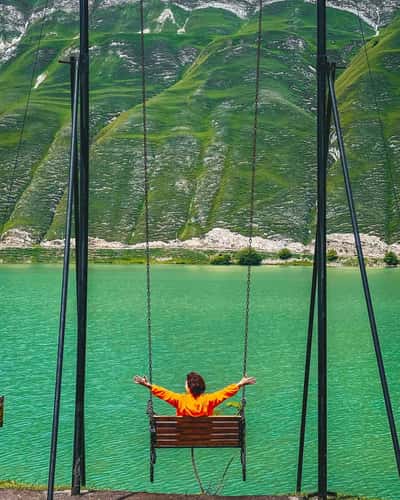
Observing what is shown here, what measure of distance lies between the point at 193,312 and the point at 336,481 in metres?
38.1

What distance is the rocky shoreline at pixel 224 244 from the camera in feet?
429

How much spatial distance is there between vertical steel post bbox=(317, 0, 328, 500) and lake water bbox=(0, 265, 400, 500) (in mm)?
5809

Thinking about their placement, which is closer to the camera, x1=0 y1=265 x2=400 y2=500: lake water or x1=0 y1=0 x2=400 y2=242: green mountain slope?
x1=0 y1=265 x2=400 y2=500: lake water

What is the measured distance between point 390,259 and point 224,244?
92.6ft

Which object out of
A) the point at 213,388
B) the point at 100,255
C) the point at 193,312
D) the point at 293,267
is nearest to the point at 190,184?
the point at 100,255

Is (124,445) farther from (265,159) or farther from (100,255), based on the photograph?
(265,159)

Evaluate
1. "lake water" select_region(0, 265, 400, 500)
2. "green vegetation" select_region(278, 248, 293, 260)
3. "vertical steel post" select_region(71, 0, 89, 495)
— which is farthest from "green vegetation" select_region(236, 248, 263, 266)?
"vertical steel post" select_region(71, 0, 89, 495)

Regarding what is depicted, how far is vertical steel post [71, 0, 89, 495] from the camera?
1062 centimetres

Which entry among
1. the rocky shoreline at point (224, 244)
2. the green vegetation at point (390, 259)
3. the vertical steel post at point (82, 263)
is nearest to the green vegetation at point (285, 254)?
the rocky shoreline at point (224, 244)

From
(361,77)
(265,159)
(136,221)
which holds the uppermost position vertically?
(361,77)

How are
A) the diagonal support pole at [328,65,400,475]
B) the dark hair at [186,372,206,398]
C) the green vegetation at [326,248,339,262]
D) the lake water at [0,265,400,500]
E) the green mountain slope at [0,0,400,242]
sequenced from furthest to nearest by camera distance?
the green mountain slope at [0,0,400,242] → the green vegetation at [326,248,339,262] → the lake water at [0,265,400,500] → the dark hair at [186,372,206,398] → the diagonal support pole at [328,65,400,475]

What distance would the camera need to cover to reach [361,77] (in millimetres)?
173250

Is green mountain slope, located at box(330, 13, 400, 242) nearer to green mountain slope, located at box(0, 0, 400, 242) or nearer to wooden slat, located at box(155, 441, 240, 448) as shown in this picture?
green mountain slope, located at box(0, 0, 400, 242)

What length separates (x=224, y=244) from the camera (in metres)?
139
